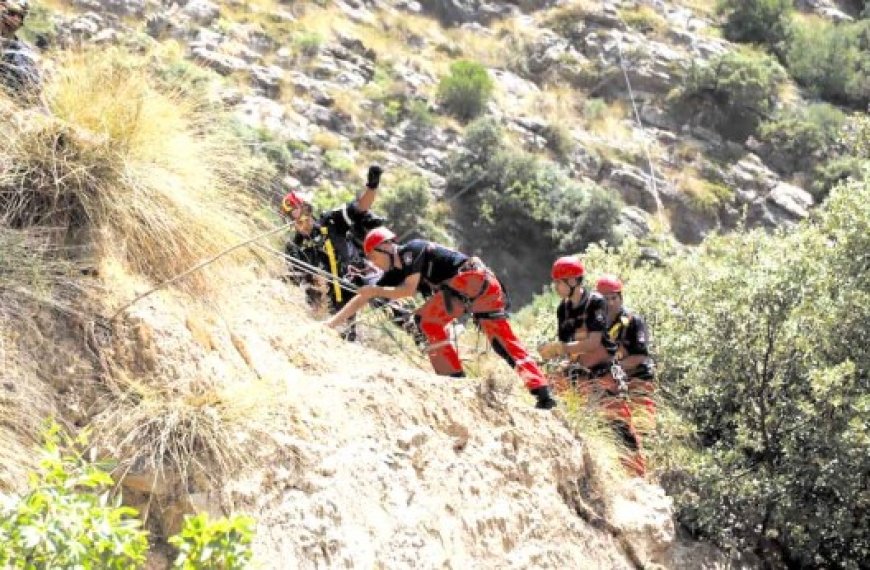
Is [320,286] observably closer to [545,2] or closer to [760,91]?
[760,91]

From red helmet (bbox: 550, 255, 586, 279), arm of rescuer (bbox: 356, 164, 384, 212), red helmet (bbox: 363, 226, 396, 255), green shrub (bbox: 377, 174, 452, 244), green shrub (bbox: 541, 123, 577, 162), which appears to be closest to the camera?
red helmet (bbox: 363, 226, 396, 255)

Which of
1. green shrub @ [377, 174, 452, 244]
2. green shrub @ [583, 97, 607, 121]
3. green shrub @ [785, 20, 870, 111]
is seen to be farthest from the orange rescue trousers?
green shrub @ [785, 20, 870, 111]

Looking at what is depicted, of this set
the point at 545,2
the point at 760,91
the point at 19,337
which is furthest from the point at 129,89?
the point at 545,2

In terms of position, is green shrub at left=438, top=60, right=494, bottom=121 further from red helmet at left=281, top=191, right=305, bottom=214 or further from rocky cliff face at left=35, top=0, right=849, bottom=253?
red helmet at left=281, top=191, right=305, bottom=214

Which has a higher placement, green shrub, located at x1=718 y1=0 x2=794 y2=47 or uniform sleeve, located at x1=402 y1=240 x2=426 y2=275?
uniform sleeve, located at x1=402 y1=240 x2=426 y2=275

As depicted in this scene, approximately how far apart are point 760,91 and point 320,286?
28.3m

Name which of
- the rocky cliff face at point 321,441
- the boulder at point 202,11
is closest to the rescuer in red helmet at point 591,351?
the rocky cliff face at point 321,441

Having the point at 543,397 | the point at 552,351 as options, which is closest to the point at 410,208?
the point at 552,351

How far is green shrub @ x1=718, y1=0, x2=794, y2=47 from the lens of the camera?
37.2 m

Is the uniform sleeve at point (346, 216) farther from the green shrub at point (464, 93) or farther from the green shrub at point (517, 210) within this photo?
the green shrub at point (464, 93)

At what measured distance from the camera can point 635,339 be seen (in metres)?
8.35

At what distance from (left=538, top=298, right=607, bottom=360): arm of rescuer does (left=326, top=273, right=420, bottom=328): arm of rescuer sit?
143 centimetres

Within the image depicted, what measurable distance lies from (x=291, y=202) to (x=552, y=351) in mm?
2280

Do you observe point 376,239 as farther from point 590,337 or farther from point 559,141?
point 559,141
